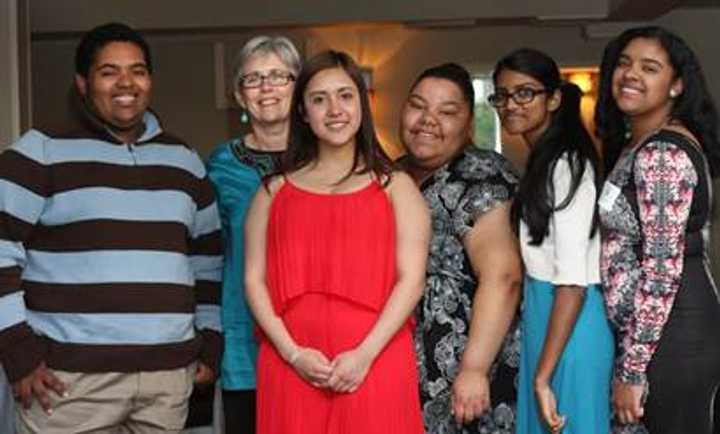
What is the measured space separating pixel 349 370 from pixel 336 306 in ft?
0.46

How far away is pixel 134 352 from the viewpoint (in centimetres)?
239

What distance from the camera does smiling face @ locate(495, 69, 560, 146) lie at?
2510 mm

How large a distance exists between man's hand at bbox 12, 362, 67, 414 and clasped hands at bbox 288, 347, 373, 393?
0.58 meters

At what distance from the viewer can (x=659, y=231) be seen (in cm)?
217

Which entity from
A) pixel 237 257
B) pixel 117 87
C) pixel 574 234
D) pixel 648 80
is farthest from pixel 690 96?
pixel 117 87

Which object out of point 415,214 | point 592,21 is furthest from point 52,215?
point 592,21

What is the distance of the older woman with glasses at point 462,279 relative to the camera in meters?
2.42

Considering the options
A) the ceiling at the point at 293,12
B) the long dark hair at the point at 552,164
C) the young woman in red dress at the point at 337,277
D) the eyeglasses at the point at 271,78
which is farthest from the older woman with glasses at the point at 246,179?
the ceiling at the point at 293,12

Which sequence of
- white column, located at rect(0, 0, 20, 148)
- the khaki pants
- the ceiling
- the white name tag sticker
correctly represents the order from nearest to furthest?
the white name tag sticker < the khaki pants < white column, located at rect(0, 0, 20, 148) < the ceiling

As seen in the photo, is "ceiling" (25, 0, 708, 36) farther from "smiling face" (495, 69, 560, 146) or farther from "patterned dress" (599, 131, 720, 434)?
"patterned dress" (599, 131, 720, 434)

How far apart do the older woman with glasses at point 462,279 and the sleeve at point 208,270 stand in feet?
1.72

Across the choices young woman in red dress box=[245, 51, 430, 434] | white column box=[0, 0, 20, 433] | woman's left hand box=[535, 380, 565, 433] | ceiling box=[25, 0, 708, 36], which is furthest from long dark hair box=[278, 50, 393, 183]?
ceiling box=[25, 0, 708, 36]

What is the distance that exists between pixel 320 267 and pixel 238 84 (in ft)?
2.19

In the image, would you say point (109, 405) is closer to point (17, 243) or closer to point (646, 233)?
point (17, 243)
